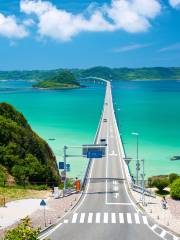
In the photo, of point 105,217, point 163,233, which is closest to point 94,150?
point 105,217

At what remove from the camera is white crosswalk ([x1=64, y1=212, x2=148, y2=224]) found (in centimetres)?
3897

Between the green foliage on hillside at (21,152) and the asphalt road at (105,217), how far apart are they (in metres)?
7.57

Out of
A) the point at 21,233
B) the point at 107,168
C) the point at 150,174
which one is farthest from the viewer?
the point at 150,174

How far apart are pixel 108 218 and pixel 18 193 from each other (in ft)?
44.8

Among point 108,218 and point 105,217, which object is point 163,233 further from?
point 105,217

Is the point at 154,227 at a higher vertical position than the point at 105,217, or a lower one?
lower

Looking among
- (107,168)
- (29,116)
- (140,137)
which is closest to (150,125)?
(140,137)

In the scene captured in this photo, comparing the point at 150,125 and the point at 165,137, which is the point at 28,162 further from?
the point at 150,125

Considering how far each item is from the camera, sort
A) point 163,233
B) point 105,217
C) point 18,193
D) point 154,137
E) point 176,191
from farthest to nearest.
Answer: point 154,137 < point 176,191 < point 18,193 < point 105,217 < point 163,233

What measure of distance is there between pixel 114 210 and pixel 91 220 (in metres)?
5.25

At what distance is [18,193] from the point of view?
49.2 m

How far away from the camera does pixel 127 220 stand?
3953 centimetres

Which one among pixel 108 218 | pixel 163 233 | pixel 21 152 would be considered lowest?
pixel 163 233

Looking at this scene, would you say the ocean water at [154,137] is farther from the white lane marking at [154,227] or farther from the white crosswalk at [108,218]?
the white lane marking at [154,227]
